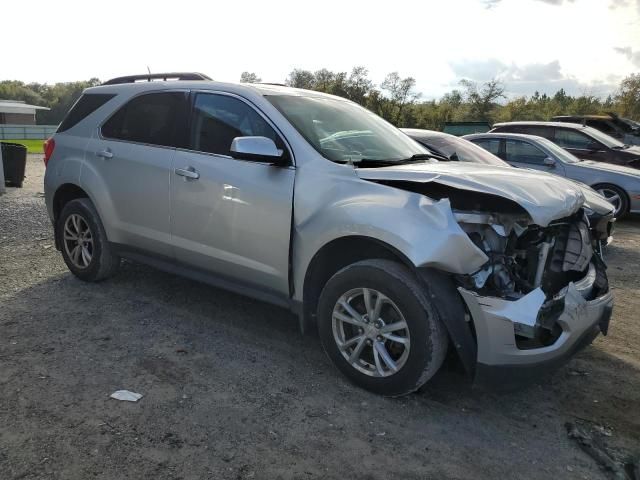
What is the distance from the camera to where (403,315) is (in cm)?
310

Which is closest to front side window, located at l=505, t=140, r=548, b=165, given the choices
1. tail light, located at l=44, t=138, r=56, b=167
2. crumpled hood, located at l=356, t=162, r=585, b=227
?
crumpled hood, located at l=356, t=162, r=585, b=227

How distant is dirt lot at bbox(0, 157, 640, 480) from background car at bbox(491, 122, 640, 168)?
7.38 meters

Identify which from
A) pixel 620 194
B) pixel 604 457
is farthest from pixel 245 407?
pixel 620 194

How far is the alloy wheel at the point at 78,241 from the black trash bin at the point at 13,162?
25.3 ft

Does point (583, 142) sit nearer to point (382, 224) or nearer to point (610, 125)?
point (610, 125)

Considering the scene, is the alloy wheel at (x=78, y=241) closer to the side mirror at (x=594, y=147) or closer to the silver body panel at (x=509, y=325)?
the silver body panel at (x=509, y=325)

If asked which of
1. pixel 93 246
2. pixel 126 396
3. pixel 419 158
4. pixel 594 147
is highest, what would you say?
pixel 594 147

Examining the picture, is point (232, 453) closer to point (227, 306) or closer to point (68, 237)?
point (227, 306)

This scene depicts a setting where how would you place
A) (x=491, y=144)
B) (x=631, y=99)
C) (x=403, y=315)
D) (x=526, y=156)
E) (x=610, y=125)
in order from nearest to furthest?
(x=403, y=315) < (x=526, y=156) < (x=491, y=144) < (x=610, y=125) < (x=631, y=99)

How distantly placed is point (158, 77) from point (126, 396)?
2.98m

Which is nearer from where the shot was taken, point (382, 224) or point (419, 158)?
point (382, 224)

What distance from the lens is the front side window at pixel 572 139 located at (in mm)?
11258

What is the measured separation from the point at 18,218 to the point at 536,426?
314 inches

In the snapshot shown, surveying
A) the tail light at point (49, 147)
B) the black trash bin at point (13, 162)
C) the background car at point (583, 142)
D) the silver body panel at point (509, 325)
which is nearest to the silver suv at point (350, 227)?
the silver body panel at point (509, 325)
